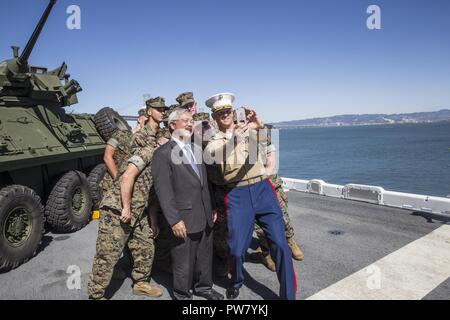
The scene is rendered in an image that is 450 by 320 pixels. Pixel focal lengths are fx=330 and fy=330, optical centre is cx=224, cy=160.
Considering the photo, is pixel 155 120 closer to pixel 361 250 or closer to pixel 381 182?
pixel 361 250

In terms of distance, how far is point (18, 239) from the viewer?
14.5 feet

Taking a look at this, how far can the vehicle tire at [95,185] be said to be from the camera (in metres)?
6.52

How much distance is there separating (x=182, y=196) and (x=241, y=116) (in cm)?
91

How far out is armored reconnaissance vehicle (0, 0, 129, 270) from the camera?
4.42 metres

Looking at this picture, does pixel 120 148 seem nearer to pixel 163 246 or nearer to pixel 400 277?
pixel 163 246

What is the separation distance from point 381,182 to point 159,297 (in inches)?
1205

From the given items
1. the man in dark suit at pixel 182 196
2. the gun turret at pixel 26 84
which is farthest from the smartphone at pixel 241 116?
the gun turret at pixel 26 84

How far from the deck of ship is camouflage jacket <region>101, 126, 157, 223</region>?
971 mm

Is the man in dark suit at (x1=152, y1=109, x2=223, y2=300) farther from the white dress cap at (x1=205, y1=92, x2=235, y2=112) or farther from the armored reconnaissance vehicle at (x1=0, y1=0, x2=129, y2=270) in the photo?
the armored reconnaissance vehicle at (x1=0, y1=0, x2=129, y2=270)

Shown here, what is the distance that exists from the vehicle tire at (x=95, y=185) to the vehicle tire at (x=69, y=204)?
223 millimetres

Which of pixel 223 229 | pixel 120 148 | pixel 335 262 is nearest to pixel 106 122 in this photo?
pixel 120 148

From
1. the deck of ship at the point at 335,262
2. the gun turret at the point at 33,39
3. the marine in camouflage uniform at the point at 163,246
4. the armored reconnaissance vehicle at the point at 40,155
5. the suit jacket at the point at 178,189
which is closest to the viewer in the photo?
the suit jacket at the point at 178,189

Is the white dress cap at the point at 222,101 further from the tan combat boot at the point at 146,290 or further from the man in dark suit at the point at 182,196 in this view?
the tan combat boot at the point at 146,290

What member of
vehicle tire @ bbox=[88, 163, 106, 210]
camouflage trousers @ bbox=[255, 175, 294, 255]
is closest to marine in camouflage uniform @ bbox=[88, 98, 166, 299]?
camouflage trousers @ bbox=[255, 175, 294, 255]
